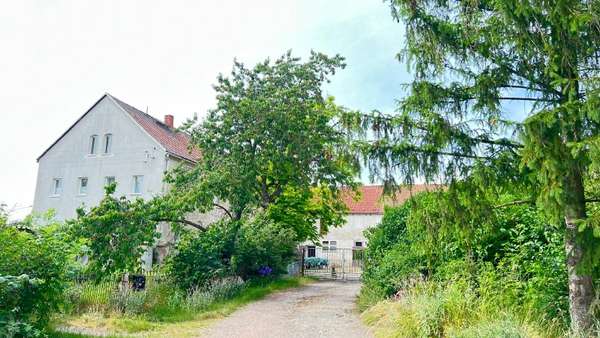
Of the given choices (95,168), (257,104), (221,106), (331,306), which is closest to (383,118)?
(331,306)

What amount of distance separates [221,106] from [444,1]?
11.1 m

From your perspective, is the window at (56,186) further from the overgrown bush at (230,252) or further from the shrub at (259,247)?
the shrub at (259,247)

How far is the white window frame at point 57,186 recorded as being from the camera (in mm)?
26722

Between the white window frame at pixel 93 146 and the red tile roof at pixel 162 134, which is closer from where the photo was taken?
the red tile roof at pixel 162 134

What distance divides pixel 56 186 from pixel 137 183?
241 inches

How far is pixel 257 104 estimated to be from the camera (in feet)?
50.0

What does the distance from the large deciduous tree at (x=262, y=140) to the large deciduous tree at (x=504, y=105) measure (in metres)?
7.79

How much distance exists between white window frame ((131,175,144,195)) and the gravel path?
46.7 ft

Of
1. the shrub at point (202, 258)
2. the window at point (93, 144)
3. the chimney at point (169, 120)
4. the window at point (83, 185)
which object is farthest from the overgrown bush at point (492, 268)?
the chimney at point (169, 120)

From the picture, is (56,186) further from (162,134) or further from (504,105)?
(504,105)

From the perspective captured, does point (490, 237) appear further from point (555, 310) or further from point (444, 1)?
point (444, 1)

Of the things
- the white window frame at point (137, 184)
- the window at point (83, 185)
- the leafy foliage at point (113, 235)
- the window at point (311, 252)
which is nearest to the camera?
the leafy foliage at point (113, 235)

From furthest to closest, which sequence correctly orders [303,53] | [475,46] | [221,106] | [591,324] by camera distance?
[303,53]
[221,106]
[475,46]
[591,324]

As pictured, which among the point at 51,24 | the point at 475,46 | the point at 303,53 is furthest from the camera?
the point at 303,53
